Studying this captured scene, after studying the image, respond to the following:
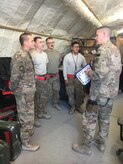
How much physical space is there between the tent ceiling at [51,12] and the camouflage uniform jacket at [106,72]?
2.69 feet

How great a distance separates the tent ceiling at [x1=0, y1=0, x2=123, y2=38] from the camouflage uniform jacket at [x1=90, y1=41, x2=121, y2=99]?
0.82 m

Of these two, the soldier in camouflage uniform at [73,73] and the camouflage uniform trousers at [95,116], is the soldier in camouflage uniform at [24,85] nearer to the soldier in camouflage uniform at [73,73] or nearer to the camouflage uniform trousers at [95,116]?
the camouflage uniform trousers at [95,116]

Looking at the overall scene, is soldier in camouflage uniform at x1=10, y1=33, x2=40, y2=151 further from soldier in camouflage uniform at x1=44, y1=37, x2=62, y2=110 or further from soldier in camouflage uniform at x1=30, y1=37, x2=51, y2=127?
soldier in camouflage uniform at x1=44, y1=37, x2=62, y2=110

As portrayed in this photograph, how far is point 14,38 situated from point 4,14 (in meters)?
0.62

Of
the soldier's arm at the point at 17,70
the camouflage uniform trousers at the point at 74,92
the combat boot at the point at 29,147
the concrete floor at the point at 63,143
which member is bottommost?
the concrete floor at the point at 63,143

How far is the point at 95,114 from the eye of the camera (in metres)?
2.55

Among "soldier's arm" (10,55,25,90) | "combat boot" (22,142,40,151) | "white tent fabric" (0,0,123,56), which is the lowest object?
"combat boot" (22,142,40,151)

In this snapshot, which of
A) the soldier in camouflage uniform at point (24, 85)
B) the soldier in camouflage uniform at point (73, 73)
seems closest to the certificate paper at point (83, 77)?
the soldier in camouflage uniform at point (24, 85)

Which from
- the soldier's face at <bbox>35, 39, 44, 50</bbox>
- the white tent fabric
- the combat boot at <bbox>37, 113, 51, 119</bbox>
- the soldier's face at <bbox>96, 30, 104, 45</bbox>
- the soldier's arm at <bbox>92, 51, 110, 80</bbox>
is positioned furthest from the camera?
the combat boot at <bbox>37, 113, 51, 119</bbox>

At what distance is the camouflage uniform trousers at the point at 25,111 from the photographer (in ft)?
8.63

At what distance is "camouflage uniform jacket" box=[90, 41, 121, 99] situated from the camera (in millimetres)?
2372

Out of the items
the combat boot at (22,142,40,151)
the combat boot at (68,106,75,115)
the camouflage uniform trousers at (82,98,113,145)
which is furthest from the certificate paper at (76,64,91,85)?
the combat boot at (68,106,75,115)

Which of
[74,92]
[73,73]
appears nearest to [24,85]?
[73,73]

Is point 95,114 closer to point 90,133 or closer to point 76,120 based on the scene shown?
point 90,133
